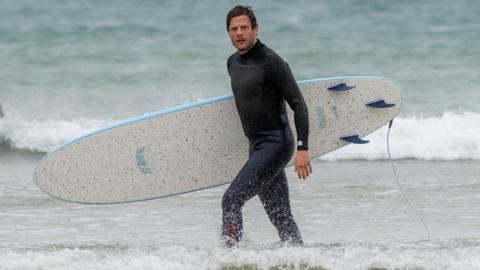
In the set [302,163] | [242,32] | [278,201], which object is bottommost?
Result: [278,201]

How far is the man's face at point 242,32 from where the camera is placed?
16.4 feet

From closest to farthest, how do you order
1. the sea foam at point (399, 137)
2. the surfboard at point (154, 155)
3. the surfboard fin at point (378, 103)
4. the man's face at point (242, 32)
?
1. the man's face at point (242, 32)
2. the surfboard at point (154, 155)
3. the surfboard fin at point (378, 103)
4. the sea foam at point (399, 137)

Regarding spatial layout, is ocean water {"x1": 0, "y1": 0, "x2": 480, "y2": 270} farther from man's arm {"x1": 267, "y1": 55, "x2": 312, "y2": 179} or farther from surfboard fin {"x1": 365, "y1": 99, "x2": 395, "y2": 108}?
surfboard fin {"x1": 365, "y1": 99, "x2": 395, "y2": 108}

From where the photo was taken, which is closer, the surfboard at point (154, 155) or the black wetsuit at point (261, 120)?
the black wetsuit at point (261, 120)

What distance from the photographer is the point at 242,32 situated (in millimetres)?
5027

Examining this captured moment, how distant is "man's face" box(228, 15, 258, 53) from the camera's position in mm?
5008

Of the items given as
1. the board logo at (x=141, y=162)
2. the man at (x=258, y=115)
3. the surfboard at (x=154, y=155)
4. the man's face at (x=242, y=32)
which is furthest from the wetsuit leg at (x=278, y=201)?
the board logo at (x=141, y=162)

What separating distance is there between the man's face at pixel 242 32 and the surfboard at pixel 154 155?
80cm

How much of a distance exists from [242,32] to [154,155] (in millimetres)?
1174

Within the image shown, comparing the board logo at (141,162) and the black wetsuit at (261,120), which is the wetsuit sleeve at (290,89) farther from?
the board logo at (141,162)

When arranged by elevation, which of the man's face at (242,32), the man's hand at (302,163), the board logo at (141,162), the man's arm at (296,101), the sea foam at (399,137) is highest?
the man's face at (242,32)

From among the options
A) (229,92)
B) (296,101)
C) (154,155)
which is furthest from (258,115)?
(229,92)

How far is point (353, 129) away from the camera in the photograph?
6.05 meters

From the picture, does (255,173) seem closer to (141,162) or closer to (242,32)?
(242,32)
